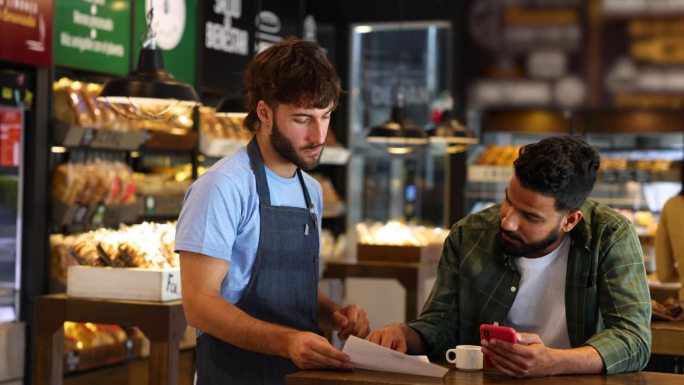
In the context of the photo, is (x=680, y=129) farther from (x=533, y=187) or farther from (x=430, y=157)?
(x=533, y=187)

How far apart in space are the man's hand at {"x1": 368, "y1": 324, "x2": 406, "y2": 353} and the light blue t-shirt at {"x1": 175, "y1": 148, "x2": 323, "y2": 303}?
38 centimetres

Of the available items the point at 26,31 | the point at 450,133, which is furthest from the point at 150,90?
the point at 450,133

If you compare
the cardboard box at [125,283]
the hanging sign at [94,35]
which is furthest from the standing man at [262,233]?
the hanging sign at [94,35]

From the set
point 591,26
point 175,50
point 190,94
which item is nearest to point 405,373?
point 190,94

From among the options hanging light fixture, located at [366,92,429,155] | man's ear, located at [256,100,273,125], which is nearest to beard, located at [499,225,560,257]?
man's ear, located at [256,100,273,125]

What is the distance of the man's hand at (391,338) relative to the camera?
3078 millimetres

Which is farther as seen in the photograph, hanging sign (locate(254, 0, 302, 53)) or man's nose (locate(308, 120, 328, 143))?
hanging sign (locate(254, 0, 302, 53))

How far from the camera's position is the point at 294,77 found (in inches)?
120

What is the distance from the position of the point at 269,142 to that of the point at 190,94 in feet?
7.73

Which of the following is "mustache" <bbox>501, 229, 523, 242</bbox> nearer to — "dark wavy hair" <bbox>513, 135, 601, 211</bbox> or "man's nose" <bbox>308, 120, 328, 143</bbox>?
"dark wavy hair" <bbox>513, 135, 601, 211</bbox>

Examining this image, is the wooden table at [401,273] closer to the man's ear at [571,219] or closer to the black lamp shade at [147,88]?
the black lamp shade at [147,88]

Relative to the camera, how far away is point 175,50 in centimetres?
830

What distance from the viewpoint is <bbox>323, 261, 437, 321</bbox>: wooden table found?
7977 mm

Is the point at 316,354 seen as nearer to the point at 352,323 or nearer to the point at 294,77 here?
the point at 352,323
